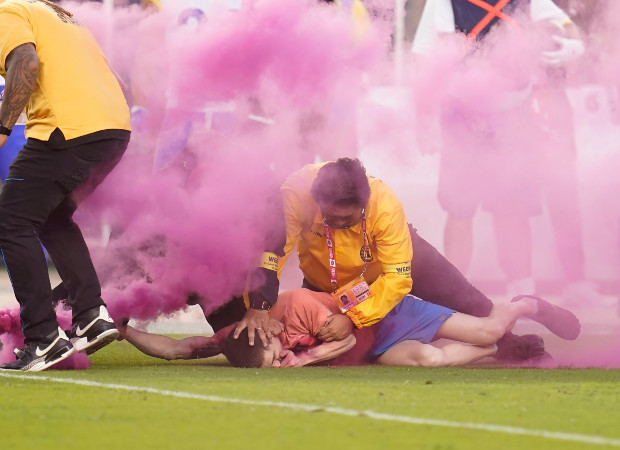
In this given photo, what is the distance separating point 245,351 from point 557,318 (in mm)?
→ 1797

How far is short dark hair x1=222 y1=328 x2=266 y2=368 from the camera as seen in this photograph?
5543 mm

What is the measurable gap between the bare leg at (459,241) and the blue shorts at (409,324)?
4.39ft

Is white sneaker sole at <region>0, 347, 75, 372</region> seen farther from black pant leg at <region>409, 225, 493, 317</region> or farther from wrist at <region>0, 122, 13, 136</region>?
black pant leg at <region>409, 225, 493, 317</region>

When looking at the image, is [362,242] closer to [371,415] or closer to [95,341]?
[95,341]

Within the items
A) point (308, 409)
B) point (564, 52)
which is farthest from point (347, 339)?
point (564, 52)

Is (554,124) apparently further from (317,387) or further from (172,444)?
(172,444)

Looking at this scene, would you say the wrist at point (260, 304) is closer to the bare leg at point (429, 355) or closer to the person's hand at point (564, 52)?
the bare leg at point (429, 355)

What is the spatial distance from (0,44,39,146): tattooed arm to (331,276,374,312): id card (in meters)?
1.78

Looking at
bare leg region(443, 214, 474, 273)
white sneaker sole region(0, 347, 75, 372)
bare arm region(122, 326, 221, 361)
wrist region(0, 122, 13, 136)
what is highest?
wrist region(0, 122, 13, 136)

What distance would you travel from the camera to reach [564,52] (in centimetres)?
659

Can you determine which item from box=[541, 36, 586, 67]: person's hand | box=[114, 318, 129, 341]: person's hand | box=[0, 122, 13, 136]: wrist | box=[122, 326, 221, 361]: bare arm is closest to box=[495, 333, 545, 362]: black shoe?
box=[122, 326, 221, 361]: bare arm

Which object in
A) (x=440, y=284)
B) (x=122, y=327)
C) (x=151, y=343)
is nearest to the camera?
(x=122, y=327)

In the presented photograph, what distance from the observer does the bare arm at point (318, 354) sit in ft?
18.4

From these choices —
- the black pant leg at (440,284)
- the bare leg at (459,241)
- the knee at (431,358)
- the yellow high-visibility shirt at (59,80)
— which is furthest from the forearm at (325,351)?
the bare leg at (459,241)
